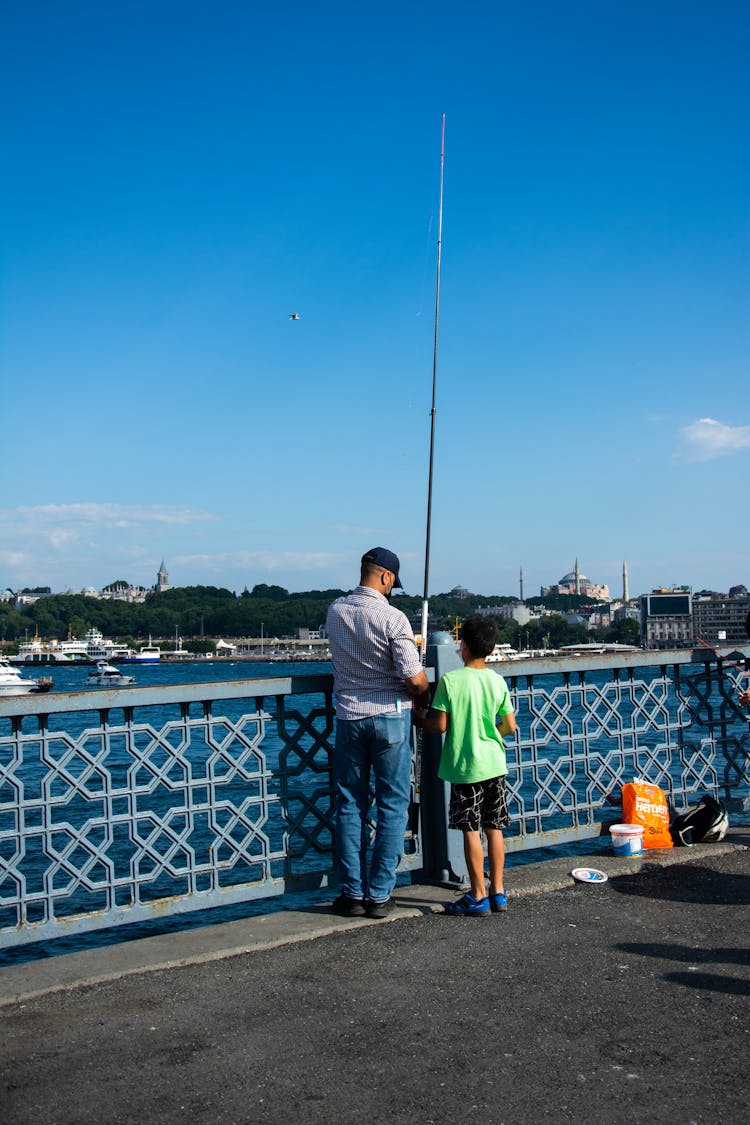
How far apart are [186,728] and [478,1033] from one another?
2.13 metres

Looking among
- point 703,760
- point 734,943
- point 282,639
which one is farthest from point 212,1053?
point 282,639

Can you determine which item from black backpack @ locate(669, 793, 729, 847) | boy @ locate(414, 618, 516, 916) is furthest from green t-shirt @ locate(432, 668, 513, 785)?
black backpack @ locate(669, 793, 729, 847)

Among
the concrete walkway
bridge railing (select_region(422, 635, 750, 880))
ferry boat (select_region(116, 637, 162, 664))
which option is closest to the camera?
the concrete walkway

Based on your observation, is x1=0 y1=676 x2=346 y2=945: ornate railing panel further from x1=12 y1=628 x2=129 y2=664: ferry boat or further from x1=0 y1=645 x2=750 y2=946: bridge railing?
x1=12 y1=628 x2=129 y2=664: ferry boat

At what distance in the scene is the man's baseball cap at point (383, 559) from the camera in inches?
209

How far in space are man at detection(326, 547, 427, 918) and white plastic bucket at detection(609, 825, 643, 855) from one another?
1737 millimetres

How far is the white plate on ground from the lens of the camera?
5.75 m

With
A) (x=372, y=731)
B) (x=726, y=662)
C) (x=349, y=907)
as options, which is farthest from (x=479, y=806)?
(x=726, y=662)

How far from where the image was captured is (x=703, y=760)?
736 centimetres

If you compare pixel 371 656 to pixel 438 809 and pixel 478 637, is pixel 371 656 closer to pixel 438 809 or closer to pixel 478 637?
pixel 478 637

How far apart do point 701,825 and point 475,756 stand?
231cm

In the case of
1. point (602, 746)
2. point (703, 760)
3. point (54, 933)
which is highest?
point (703, 760)

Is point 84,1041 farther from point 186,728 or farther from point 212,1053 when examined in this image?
point 186,728

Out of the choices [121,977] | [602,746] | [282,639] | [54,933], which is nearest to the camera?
[121,977]
